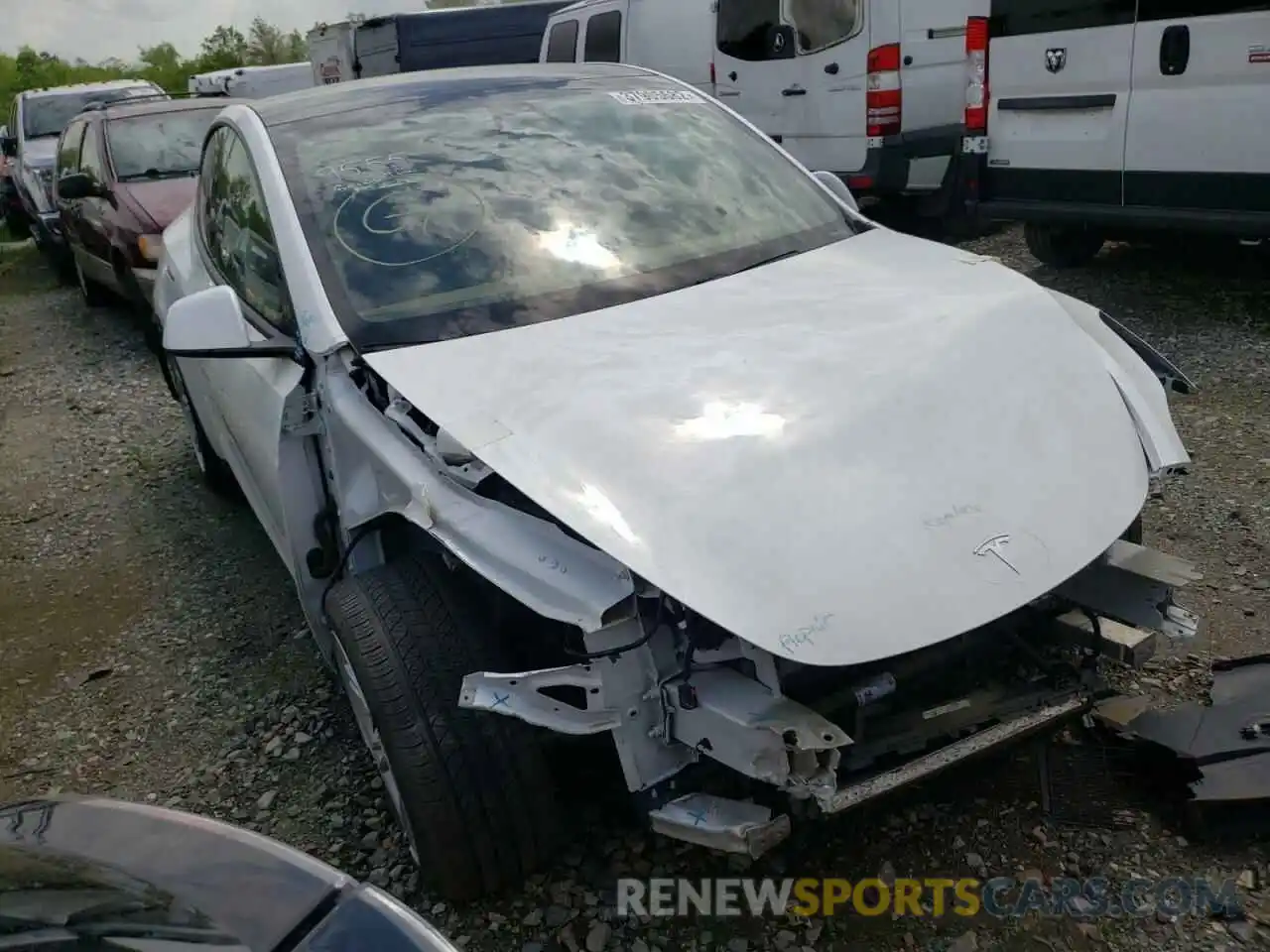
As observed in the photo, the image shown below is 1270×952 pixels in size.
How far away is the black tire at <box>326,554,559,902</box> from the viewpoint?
235 centimetres

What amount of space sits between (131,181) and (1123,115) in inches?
262

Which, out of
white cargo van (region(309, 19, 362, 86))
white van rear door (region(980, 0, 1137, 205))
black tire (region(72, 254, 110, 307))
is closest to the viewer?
white van rear door (region(980, 0, 1137, 205))

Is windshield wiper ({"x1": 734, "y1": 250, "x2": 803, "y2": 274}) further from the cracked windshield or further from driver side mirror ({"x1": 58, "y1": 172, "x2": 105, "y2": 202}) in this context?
driver side mirror ({"x1": 58, "y1": 172, "x2": 105, "y2": 202})

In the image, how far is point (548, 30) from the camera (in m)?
10.6

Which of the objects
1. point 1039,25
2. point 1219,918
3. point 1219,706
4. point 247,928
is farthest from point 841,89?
point 247,928

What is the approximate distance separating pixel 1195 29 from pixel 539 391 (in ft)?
15.8

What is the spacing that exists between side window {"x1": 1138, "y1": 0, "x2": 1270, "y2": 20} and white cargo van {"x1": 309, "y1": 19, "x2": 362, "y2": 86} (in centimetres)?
1025

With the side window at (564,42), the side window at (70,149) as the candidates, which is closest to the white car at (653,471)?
the side window at (70,149)

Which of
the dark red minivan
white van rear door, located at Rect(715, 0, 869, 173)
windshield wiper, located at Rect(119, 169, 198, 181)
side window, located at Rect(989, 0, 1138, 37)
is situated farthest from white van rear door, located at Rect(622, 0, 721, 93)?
windshield wiper, located at Rect(119, 169, 198, 181)

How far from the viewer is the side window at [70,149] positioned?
367 inches

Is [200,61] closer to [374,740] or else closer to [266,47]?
[266,47]

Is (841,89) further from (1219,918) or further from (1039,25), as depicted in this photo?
(1219,918)

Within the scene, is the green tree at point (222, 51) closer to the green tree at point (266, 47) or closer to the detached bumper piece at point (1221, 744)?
the green tree at point (266, 47)

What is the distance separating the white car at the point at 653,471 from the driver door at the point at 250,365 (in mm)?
21
